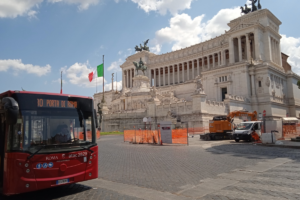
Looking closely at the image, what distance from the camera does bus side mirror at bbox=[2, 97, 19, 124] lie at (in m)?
5.51

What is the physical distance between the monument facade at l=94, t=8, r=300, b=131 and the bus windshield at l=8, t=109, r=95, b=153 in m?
27.7

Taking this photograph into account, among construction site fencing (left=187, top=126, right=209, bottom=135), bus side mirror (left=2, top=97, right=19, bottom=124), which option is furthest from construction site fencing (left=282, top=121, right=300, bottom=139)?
bus side mirror (left=2, top=97, right=19, bottom=124)

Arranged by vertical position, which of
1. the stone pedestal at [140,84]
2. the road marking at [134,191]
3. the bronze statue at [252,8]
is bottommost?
the road marking at [134,191]

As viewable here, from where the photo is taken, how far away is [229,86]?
4797 centimetres

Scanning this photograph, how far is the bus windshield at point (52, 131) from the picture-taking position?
232 inches

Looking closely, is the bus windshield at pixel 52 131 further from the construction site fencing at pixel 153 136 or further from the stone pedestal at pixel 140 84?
the stone pedestal at pixel 140 84

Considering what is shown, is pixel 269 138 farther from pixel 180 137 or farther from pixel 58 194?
pixel 58 194

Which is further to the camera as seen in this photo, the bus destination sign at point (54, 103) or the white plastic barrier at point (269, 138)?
the white plastic barrier at point (269, 138)

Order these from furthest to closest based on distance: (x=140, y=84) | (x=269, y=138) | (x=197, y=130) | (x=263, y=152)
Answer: (x=140, y=84)
(x=197, y=130)
(x=269, y=138)
(x=263, y=152)

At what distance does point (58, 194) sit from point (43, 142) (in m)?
1.57

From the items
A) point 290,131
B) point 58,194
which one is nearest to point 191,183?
point 58,194

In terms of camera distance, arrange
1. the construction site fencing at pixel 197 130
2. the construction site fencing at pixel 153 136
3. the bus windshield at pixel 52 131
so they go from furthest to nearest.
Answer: the construction site fencing at pixel 197 130
the construction site fencing at pixel 153 136
the bus windshield at pixel 52 131

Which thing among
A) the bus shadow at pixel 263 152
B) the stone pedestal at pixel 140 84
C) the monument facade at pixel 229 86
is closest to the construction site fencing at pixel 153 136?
the bus shadow at pixel 263 152

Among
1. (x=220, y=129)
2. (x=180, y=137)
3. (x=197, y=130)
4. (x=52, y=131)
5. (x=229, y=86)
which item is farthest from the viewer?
(x=229, y=86)
